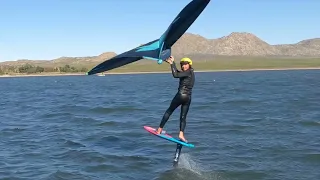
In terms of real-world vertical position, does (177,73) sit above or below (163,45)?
below

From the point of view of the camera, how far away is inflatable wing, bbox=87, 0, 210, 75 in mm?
13281

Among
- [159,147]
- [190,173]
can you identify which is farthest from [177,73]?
[159,147]

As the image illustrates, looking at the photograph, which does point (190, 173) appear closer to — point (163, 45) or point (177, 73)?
point (177, 73)

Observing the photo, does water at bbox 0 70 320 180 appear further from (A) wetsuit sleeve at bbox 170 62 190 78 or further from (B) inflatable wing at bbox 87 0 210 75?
(B) inflatable wing at bbox 87 0 210 75

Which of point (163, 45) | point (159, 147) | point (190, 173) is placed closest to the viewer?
point (163, 45)

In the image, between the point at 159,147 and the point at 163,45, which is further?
the point at 159,147

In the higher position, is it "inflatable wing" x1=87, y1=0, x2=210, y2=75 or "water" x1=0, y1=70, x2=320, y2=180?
"inflatable wing" x1=87, y1=0, x2=210, y2=75

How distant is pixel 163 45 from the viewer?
46.1ft

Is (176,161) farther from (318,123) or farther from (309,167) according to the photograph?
(318,123)

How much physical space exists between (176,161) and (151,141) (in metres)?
5.74

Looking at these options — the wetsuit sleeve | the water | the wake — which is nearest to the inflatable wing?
the wetsuit sleeve

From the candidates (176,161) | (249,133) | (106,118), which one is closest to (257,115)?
(249,133)

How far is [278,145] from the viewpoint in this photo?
786 inches

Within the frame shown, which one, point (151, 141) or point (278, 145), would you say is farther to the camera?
point (151, 141)
